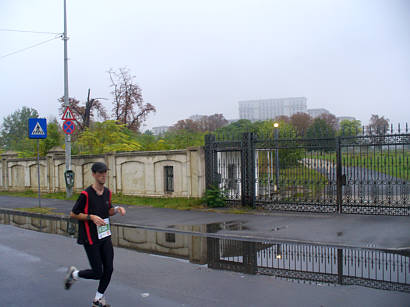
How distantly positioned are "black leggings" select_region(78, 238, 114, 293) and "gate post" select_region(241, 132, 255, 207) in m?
8.43

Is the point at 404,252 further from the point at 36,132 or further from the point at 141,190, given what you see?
the point at 36,132

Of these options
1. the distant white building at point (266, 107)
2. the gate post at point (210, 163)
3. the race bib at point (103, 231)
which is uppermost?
the distant white building at point (266, 107)

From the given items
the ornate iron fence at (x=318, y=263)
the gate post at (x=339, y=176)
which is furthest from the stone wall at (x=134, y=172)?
the ornate iron fence at (x=318, y=263)

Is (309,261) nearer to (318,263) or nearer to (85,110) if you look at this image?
(318,263)

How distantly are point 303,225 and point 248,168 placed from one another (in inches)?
133

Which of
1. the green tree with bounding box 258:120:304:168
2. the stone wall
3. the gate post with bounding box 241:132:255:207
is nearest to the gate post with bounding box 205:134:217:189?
the stone wall

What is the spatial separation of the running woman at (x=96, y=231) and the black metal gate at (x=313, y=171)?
27.0 ft

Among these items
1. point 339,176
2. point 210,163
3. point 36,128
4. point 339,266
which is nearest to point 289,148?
point 339,176

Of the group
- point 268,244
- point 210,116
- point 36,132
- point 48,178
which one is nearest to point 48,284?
point 268,244

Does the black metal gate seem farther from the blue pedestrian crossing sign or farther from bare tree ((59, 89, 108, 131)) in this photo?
bare tree ((59, 89, 108, 131))

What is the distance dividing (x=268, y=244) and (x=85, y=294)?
4.36 metres

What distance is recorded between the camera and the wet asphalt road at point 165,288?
17.3 ft

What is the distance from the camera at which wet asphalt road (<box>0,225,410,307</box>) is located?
526 cm

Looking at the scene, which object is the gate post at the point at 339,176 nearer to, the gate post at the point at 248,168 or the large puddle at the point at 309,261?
the gate post at the point at 248,168
